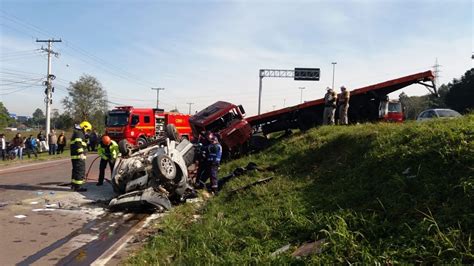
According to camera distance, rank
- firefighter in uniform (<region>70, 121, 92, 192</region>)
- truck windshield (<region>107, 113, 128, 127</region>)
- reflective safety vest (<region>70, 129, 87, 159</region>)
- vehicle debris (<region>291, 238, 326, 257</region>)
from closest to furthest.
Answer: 1. vehicle debris (<region>291, 238, 326, 257</region>)
2. firefighter in uniform (<region>70, 121, 92, 192</region>)
3. reflective safety vest (<region>70, 129, 87, 159</region>)
4. truck windshield (<region>107, 113, 128, 127</region>)

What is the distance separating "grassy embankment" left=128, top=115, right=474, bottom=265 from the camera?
155 inches

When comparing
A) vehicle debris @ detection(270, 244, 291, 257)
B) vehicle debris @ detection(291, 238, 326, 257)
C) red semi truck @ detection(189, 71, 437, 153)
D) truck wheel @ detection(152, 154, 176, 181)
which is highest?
red semi truck @ detection(189, 71, 437, 153)

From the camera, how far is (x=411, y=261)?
3.63 m

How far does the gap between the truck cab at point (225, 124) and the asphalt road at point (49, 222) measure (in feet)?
13.7

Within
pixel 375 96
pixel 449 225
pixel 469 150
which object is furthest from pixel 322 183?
pixel 375 96

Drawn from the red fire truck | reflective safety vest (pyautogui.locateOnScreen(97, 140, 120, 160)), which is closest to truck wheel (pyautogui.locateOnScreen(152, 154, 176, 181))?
reflective safety vest (pyautogui.locateOnScreen(97, 140, 120, 160))

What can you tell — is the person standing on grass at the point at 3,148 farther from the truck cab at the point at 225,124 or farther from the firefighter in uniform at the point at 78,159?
the firefighter in uniform at the point at 78,159

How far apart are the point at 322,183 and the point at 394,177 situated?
1927 mm

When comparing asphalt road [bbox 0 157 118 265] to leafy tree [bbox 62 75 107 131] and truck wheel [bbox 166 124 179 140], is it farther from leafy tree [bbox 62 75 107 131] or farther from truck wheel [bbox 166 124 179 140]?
leafy tree [bbox 62 75 107 131]

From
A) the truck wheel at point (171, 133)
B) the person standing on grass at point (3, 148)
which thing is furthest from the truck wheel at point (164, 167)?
the person standing on grass at point (3, 148)

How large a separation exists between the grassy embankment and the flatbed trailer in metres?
6.09

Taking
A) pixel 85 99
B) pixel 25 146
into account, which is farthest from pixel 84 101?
pixel 25 146

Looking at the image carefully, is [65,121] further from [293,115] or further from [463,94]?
[293,115]

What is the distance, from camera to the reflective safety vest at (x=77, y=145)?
33.9 ft
